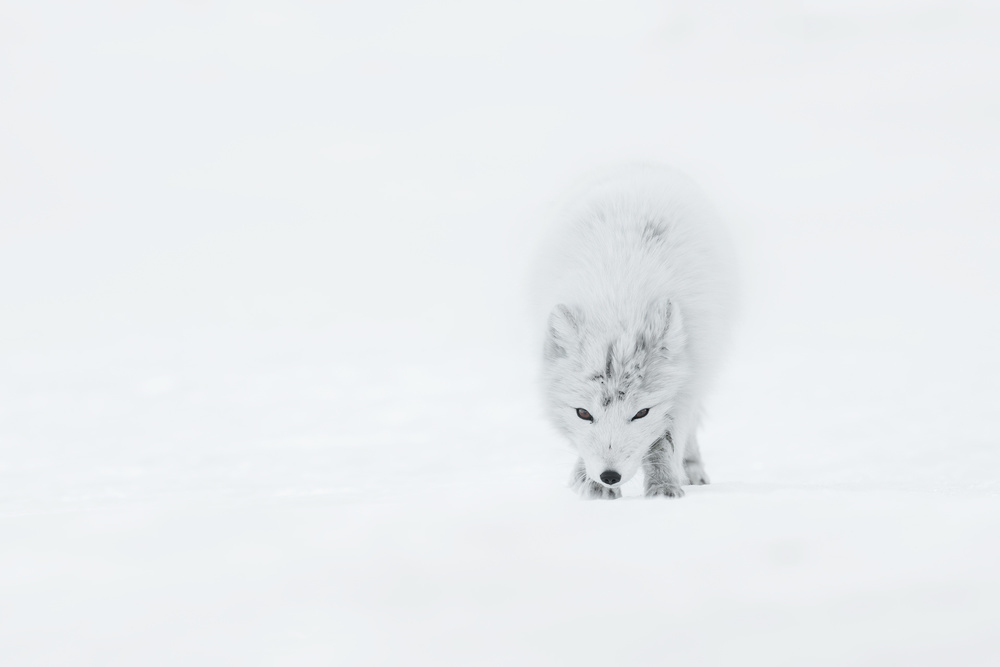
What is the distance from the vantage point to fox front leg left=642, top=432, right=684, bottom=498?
14.1 ft

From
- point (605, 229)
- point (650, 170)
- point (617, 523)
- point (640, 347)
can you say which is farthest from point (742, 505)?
point (650, 170)

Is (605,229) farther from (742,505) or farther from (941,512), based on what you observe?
(941,512)

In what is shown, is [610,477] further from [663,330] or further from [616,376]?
[663,330]

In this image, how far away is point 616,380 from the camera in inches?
157

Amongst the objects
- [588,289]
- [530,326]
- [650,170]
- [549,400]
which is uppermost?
[650,170]

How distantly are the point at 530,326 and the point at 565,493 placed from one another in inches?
45.9

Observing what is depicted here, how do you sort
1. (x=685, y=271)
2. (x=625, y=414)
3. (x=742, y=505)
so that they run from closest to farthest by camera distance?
(x=742, y=505), (x=625, y=414), (x=685, y=271)

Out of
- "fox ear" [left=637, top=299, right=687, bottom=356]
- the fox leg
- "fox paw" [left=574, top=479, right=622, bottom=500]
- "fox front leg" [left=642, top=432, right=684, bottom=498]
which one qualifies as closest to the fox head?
"fox ear" [left=637, top=299, right=687, bottom=356]

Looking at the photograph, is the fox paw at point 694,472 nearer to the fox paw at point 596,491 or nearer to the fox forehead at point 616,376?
the fox paw at point 596,491

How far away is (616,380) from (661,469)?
1.82ft

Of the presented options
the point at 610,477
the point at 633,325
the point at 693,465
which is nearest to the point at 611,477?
the point at 610,477

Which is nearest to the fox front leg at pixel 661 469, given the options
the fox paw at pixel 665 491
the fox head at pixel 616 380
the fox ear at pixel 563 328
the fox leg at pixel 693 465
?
the fox paw at pixel 665 491

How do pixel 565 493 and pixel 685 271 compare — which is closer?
pixel 565 493

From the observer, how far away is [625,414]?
3.99m
